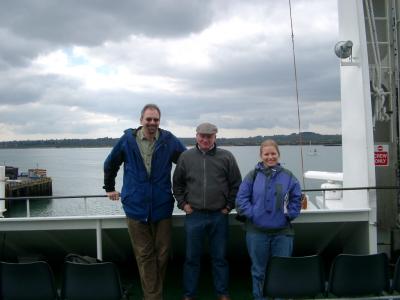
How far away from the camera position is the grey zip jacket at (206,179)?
3775 millimetres

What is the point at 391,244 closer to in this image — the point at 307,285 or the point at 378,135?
the point at 378,135

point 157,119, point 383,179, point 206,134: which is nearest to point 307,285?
point 206,134

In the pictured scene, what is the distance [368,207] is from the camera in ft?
14.6

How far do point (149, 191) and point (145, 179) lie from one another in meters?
0.10

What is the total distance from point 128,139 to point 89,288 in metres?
1.21

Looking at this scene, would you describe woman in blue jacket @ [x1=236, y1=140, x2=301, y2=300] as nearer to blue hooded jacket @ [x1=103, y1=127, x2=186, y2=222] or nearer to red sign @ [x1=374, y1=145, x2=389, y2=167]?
blue hooded jacket @ [x1=103, y1=127, x2=186, y2=222]

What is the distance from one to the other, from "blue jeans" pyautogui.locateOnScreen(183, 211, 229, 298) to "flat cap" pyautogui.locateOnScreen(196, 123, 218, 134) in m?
0.66

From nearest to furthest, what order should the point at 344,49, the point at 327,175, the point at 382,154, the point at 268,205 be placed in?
the point at 268,205 → the point at 344,49 → the point at 382,154 → the point at 327,175

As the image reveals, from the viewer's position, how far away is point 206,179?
12.4 feet

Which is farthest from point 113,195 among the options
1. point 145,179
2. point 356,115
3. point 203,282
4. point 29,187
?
point 29,187

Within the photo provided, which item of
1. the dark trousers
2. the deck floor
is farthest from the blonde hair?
the deck floor

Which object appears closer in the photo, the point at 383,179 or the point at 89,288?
the point at 89,288

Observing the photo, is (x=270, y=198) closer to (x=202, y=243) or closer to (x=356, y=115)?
(x=202, y=243)

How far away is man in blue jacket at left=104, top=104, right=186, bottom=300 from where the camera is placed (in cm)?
381
